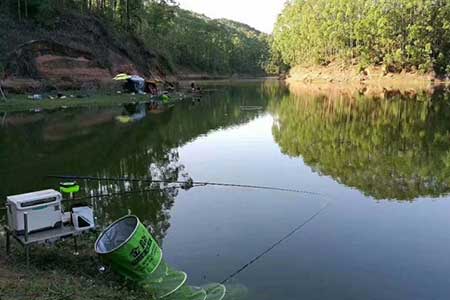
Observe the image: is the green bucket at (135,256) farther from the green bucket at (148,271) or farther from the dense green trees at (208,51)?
the dense green trees at (208,51)

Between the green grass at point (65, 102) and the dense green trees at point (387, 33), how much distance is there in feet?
196

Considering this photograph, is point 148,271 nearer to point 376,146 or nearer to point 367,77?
point 376,146

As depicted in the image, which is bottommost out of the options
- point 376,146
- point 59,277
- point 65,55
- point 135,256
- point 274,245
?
point 274,245

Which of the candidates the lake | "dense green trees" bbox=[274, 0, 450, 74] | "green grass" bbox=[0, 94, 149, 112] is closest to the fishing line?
the lake

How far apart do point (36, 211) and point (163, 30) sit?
8859 centimetres

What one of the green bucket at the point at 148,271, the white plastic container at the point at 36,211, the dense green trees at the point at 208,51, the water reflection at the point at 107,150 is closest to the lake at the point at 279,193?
the water reflection at the point at 107,150

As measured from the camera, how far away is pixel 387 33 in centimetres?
9194

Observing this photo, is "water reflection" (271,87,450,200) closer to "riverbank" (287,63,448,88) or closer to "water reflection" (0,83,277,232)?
"water reflection" (0,83,277,232)

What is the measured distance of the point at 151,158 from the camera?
19.8 meters

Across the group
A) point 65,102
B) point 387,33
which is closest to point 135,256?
point 65,102

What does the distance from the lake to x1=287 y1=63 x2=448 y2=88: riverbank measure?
59999 millimetres

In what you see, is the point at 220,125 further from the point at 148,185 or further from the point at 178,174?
the point at 148,185

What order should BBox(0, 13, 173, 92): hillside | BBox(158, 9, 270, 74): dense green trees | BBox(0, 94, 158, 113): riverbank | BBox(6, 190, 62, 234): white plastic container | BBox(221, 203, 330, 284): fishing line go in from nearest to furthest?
BBox(6, 190, 62, 234): white plastic container → BBox(221, 203, 330, 284): fishing line → BBox(0, 94, 158, 113): riverbank → BBox(0, 13, 173, 92): hillside → BBox(158, 9, 270, 74): dense green trees

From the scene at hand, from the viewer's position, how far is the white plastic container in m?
8.20
